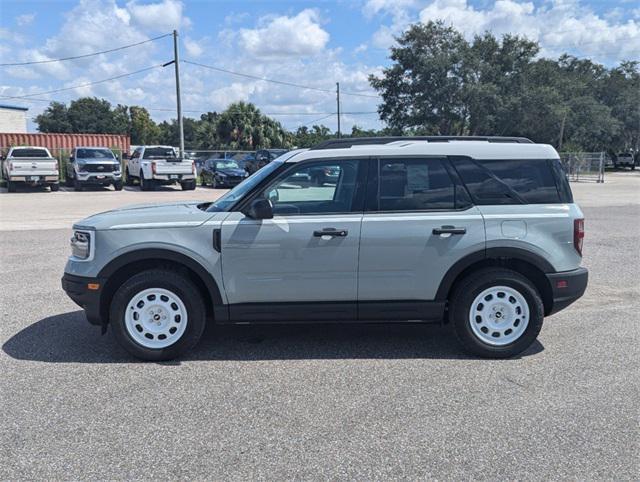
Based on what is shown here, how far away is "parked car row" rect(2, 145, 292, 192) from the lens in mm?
24562

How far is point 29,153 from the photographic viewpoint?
25.2 m

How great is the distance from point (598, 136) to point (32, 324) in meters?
59.4

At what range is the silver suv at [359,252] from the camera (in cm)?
479

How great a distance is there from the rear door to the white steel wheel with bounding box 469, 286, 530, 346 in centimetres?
39

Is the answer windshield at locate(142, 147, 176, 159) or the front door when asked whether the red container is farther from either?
the front door

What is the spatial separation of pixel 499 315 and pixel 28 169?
78.8ft

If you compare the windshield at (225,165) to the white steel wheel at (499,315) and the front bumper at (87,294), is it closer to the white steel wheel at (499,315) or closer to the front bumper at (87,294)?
the front bumper at (87,294)

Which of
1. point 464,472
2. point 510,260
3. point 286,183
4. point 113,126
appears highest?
point 113,126

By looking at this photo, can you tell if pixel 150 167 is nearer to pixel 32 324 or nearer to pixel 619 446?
pixel 32 324

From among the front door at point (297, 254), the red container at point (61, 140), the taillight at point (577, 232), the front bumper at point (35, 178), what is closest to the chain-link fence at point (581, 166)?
the red container at point (61, 140)

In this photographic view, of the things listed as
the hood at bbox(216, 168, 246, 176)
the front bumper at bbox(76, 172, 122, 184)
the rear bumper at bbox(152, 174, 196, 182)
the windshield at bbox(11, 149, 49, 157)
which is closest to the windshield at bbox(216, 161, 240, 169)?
the hood at bbox(216, 168, 246, 176)

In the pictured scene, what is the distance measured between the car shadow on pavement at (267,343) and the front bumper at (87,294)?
40 cm

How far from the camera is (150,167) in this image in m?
25.9

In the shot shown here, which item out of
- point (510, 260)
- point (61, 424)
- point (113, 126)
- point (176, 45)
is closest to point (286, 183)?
point (510, 260)
